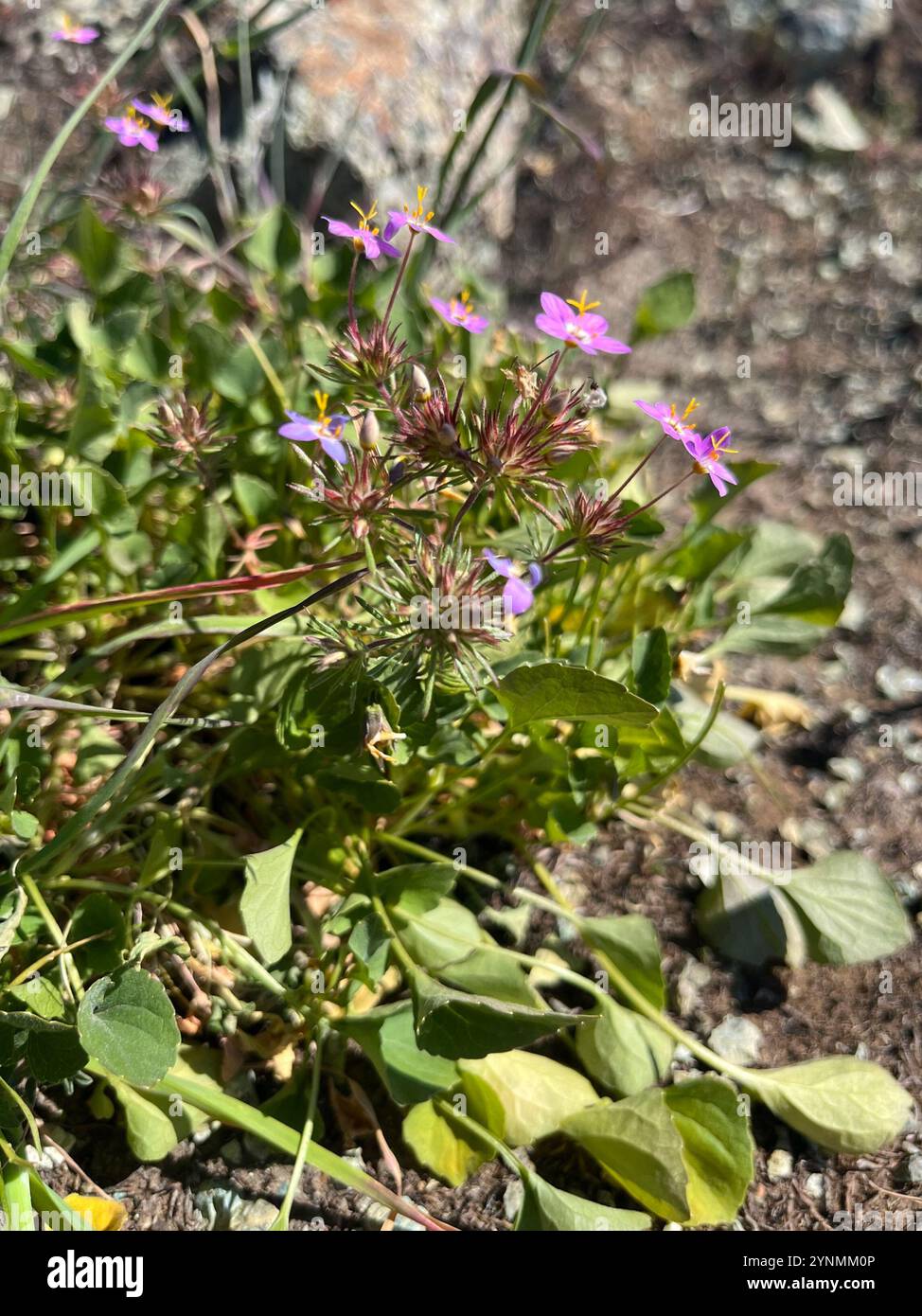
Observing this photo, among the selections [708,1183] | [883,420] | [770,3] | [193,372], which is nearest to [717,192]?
[770,3]

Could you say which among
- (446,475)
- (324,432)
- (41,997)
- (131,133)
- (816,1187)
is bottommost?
(816,1187)

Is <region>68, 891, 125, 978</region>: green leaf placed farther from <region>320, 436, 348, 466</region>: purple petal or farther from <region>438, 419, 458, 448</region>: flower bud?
<region>438, 419, 458, 448</region>: flower bud

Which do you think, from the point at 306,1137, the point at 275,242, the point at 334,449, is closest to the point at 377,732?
the point at 334,449

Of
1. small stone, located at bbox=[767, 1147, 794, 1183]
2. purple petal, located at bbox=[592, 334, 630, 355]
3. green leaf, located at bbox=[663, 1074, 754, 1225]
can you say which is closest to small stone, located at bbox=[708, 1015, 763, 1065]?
small stone, located at bbox=[767, 1147, 794, 1183]

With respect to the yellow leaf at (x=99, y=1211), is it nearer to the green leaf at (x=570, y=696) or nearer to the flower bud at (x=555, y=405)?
the green leaf at (x=570, y=696)

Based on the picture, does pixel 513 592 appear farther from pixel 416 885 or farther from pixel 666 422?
pixel 416 885

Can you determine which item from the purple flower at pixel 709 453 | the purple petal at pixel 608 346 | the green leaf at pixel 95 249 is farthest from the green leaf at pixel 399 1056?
the green leaf at pixel 95 249
